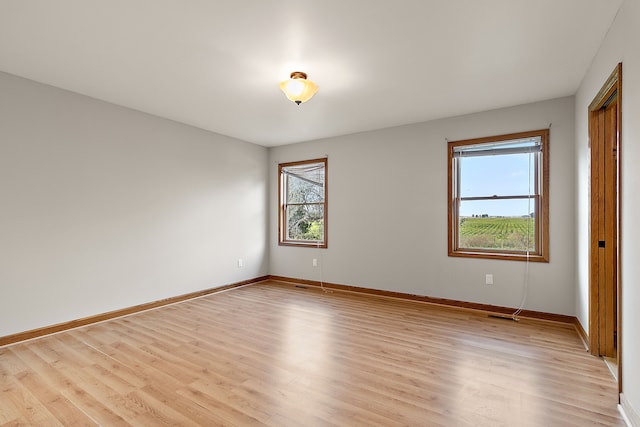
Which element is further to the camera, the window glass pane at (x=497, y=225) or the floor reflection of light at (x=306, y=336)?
the window glass pane at (x=497, y=225)

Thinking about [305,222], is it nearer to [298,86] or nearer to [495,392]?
[298,86]

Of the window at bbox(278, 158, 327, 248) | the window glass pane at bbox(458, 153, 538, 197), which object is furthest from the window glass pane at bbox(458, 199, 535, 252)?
the window at bbox(278, 158, 327, 248)

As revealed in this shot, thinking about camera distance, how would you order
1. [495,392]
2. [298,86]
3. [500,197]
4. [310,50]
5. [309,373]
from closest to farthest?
[495,392] → [309,373] → [310,50] → [298,86] → [500,197]

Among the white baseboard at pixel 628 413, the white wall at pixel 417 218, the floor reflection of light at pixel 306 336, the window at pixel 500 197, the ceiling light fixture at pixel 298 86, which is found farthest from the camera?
the window at pixel 500 197

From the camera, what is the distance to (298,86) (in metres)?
3.06

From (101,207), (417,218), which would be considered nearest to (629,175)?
(417,218)

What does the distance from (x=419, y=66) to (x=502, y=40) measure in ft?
2.20

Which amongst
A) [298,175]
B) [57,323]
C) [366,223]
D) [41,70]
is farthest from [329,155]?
[57,323]

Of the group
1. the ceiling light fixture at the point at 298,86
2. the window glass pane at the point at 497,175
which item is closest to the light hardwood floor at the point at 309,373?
the window glass pane at the point at 497,175

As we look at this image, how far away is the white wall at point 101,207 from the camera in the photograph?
313 cm

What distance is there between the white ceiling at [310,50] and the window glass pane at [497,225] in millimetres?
1255

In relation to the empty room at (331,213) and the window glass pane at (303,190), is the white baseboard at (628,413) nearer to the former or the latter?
the empty room at (331,213)

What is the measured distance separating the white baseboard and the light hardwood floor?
5 cm

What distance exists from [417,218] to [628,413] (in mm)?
2946
